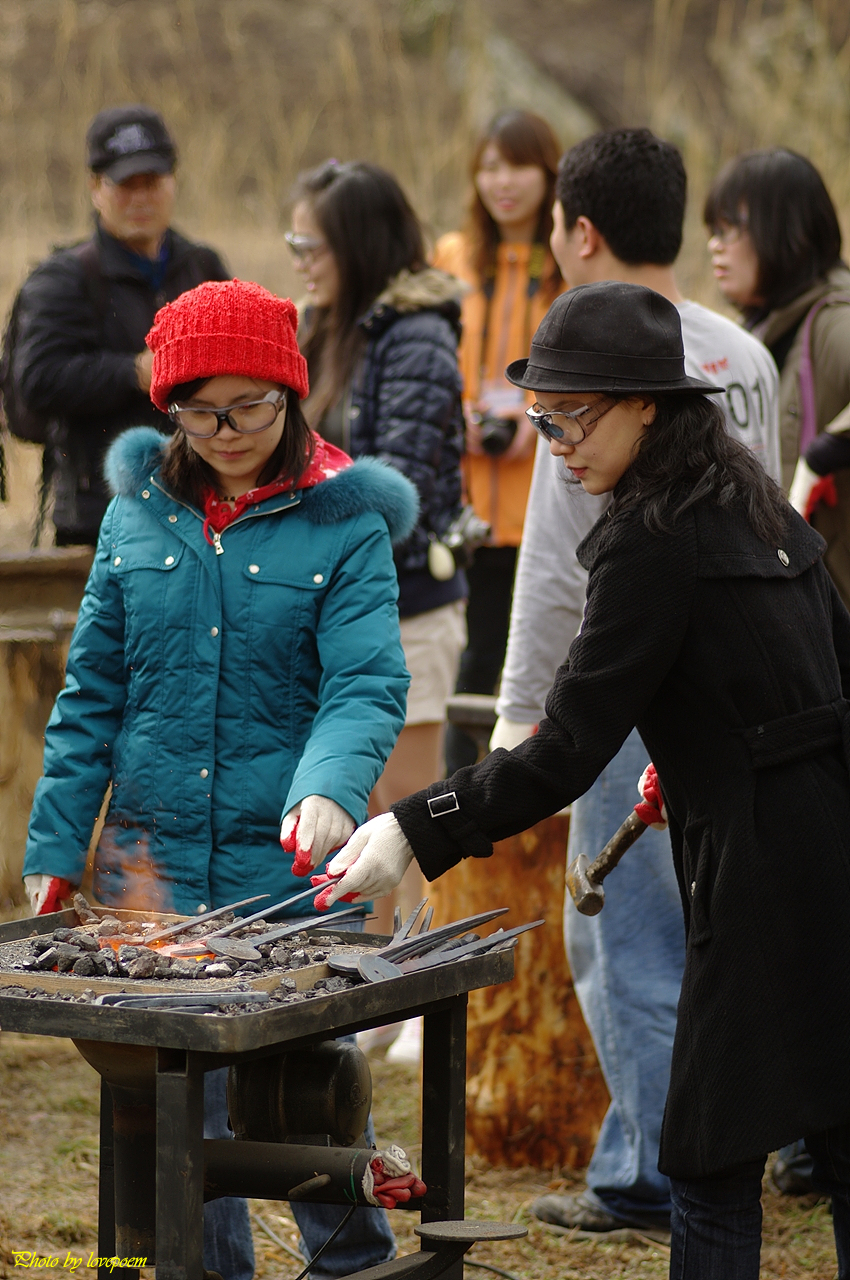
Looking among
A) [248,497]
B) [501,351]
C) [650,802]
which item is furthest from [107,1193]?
[501,351]

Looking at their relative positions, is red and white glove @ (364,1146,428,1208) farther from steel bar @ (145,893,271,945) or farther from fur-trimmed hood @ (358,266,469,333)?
fur-trimmed hood @ (358,266,469,333)

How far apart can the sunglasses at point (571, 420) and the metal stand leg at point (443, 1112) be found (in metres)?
0.91

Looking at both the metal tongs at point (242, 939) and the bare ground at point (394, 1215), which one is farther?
the bare ground at point (394, 1215)

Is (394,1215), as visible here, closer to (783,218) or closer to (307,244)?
(307,244)

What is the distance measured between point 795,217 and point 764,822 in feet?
7.84

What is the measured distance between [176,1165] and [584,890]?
91 centimetres

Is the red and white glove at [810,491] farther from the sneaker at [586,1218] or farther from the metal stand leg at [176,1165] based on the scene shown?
the metal stand leg at [176,1165]

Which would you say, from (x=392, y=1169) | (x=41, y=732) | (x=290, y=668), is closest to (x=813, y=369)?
(x=290, y=668)

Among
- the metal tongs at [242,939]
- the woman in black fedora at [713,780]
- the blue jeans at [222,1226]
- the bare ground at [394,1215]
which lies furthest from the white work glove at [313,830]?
the bare ground at [394,1215]

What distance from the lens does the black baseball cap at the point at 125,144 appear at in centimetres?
407

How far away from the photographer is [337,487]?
9.26 feet

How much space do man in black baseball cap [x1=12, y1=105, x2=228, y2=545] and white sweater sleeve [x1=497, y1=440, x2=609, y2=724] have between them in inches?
46.4

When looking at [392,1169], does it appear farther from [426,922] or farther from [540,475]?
[540,475]

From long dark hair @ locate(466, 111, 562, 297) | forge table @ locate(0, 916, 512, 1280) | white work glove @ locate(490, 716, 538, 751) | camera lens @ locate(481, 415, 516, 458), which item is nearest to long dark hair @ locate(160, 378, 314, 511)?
white work glove @ locate(490, 716, 538, 751)
